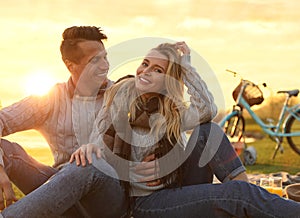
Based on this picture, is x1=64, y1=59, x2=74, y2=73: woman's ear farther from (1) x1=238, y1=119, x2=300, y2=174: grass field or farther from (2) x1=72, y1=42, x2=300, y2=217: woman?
(1) x1=238, y1=119, x2=300, y2=174: grass field

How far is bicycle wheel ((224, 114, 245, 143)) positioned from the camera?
782cm

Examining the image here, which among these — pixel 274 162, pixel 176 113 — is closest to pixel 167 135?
pixel 176 113

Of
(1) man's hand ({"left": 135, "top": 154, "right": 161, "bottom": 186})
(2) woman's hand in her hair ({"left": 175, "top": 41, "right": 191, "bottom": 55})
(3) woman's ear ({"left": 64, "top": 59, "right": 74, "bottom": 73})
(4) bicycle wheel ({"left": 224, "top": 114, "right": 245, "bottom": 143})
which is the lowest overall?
(4) bicycle wheel ({"left": 224, "top": 114, "right": 245, "bottom": 143})

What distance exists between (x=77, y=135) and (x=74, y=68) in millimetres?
432

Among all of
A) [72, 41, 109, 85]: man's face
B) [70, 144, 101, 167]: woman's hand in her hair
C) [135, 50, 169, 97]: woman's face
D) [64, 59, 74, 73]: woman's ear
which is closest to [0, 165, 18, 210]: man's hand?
[70, 144, 101, 167]: woman's hand in her hair

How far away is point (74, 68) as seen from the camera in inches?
135

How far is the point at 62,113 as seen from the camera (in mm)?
3225

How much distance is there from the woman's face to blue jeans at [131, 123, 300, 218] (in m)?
0.28

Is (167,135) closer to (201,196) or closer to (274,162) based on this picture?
(201,196)

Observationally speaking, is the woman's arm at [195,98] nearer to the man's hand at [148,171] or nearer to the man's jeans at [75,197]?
the man's hand at [148,171]

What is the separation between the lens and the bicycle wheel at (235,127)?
7.82m

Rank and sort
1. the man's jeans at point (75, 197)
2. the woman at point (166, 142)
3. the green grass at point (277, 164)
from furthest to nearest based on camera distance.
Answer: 1. the green grass at point (277, 164)
2. the woman at point (166, 142)
3. the man's jeans at point (75, 197)

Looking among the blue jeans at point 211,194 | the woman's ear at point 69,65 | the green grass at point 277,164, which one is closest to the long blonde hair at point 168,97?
the blue jeans at point 211,194

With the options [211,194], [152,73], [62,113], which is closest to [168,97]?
[152,73]
